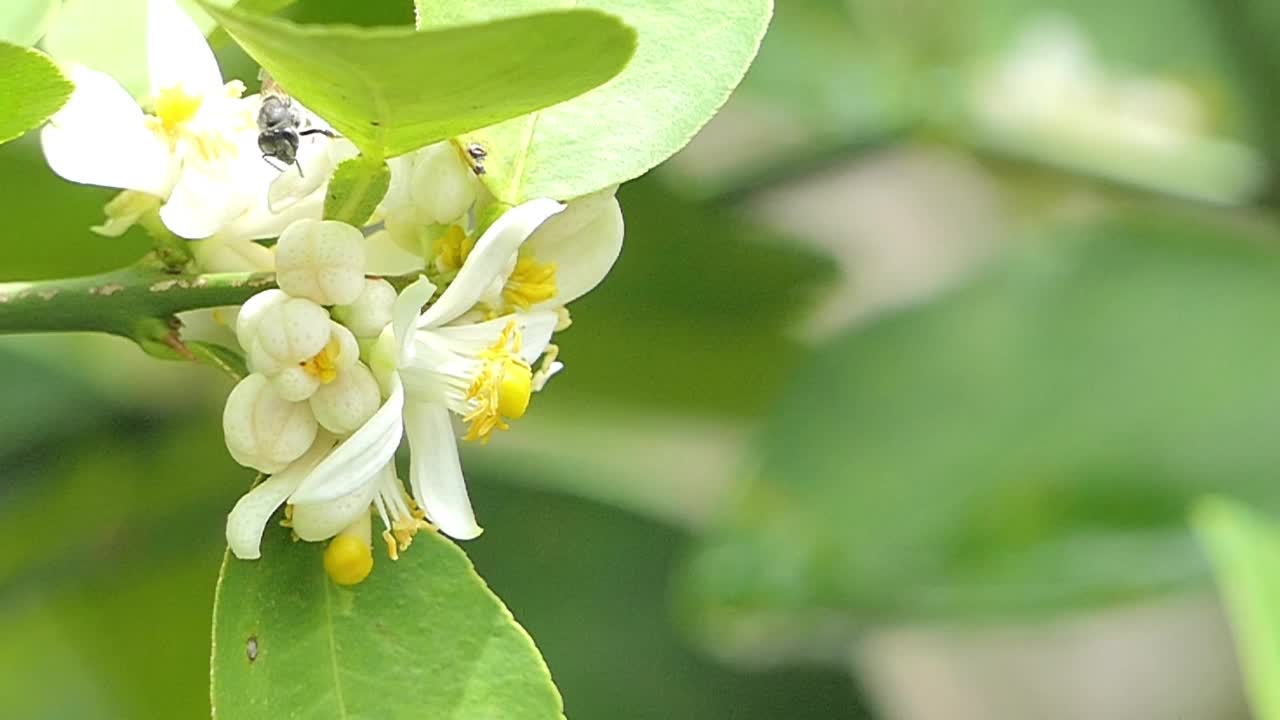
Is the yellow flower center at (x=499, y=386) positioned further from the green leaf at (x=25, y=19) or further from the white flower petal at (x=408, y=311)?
the green leaf at (x=25, y=19)

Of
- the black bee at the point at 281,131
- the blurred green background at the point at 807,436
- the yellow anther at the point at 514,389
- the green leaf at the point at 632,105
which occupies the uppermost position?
the green leaf at the point at 632,105

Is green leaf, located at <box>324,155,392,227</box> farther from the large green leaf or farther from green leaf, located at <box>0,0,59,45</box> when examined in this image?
the large green leaf

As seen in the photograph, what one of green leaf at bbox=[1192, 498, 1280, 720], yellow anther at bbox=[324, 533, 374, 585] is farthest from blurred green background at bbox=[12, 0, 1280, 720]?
yellow anther at bbox=[324, 533, 374, 585]

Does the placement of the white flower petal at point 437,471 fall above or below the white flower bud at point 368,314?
below

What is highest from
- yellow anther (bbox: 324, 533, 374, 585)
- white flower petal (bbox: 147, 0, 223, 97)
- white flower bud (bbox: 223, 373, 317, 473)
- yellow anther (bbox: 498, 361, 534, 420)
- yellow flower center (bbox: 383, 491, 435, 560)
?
white flower petal (bbox: 147, 0, 223, 97)

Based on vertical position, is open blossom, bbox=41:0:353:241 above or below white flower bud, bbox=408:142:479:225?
below

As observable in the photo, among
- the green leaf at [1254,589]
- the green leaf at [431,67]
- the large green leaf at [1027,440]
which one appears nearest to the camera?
the green leaf at [431,67]

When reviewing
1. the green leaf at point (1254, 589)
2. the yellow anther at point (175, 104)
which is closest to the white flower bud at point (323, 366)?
the yellow anther at point (175, 104)

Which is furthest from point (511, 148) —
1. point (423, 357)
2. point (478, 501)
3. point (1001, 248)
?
point (1001, 248)

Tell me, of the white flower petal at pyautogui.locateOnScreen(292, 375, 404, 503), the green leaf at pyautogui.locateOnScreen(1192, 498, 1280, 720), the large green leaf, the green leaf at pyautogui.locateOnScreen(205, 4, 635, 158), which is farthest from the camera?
the large green leaf
